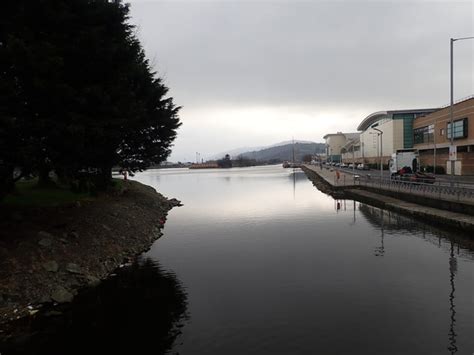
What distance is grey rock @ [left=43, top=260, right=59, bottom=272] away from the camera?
13348 mm

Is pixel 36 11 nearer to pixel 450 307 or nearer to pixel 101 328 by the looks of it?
pixel 101 328

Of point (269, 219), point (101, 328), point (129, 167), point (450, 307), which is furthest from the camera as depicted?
point (129, 167)

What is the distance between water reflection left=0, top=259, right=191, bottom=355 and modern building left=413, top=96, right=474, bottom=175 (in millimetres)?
49401

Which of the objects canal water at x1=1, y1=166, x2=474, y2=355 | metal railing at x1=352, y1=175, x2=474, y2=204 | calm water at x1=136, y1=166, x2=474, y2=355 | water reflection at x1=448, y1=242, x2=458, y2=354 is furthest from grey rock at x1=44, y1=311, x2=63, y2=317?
metal railing at x1=352, y1=175, x2=474, y2=204

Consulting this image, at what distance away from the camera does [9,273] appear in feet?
40.3

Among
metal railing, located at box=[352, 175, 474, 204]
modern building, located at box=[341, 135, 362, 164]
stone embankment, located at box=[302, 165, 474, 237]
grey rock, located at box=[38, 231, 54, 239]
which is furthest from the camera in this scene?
modern building, located at box=[341, 135, 362, 164]

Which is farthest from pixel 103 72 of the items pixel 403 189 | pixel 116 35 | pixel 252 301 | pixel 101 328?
pixel 403 189

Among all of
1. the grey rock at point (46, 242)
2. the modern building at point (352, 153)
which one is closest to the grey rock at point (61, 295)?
the grey rock at point (46, 242)

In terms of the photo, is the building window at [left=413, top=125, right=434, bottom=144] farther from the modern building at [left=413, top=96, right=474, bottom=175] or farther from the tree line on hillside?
the tree line on hillside

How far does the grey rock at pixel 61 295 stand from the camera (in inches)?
484

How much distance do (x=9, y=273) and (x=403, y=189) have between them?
112 ft

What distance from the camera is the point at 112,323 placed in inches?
429

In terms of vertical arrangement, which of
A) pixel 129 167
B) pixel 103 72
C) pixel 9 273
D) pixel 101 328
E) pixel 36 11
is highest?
pixel 36 11

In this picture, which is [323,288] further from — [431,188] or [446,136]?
[446,136]
